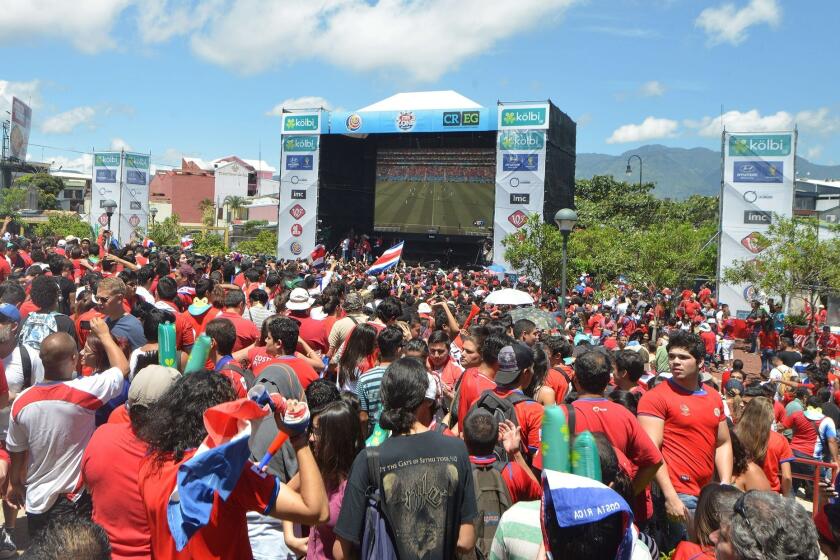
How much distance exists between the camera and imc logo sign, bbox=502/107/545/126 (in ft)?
88.6

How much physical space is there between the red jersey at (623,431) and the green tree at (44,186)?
6460 cm

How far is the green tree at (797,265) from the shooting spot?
57.6ft

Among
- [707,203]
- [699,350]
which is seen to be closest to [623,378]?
[699,350]

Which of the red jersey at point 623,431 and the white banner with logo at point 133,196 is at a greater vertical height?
the white banner with logo at point 133,196

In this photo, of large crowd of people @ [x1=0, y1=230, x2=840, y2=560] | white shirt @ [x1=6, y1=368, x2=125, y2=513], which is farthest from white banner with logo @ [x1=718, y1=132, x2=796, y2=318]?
white shirt @ [x1=6, y1=368, x2=125, y2=513]

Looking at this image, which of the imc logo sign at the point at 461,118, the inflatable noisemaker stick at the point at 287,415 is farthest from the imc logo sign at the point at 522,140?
the inflatable noisemaker stick at the point at 287,415

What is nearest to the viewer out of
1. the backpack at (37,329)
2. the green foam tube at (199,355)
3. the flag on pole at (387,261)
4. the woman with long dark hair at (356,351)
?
the green foam tube at (199,355)

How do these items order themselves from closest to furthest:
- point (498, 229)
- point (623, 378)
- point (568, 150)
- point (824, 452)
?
point (623, 378) < point (824, 452) < point (498, 229) < point (568, 150)

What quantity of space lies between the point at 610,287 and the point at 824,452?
14.6m

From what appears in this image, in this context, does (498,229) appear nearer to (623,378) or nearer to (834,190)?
(623,378)

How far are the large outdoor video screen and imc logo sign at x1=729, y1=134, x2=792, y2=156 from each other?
34.8ft

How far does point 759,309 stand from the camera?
60.6 feet

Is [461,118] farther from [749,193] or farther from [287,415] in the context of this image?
[287,415]

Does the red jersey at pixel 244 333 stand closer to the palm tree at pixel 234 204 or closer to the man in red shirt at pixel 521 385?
the man in red shirt at pixel 521 385
